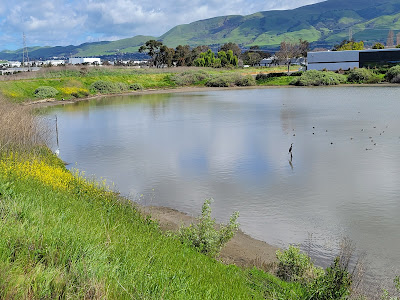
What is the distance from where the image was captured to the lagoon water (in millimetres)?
14883

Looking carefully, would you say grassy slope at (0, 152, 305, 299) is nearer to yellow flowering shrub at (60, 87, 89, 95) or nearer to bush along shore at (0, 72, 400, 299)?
bush along shore at (0, 72, 400, 299)

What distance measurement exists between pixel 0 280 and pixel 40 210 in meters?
3.25

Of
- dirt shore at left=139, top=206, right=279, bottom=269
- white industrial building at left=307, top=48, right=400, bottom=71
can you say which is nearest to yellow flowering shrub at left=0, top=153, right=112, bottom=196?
dirt shore at left=139, top=206, right=279, bottom=269

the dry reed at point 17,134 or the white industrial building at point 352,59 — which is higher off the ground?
the white industrial building at point 352,59

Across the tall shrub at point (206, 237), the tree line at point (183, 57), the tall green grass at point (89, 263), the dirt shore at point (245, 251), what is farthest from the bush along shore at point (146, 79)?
the tall green grass at point (89, 263)

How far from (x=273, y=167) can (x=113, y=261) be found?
694 inches

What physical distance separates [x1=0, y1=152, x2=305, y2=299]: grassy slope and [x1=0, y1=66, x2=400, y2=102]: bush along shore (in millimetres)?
62586

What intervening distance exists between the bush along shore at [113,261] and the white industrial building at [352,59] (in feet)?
331

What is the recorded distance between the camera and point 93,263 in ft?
21.0

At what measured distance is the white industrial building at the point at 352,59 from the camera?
333 ft

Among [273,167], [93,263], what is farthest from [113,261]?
[273,167]

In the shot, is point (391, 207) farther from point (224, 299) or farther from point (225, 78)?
point (225, 78)

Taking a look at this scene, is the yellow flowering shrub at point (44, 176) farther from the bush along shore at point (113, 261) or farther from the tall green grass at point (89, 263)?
the tall green grass at point (89, 263)

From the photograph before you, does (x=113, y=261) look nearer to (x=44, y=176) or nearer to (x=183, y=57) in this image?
(x=44, y=176)
